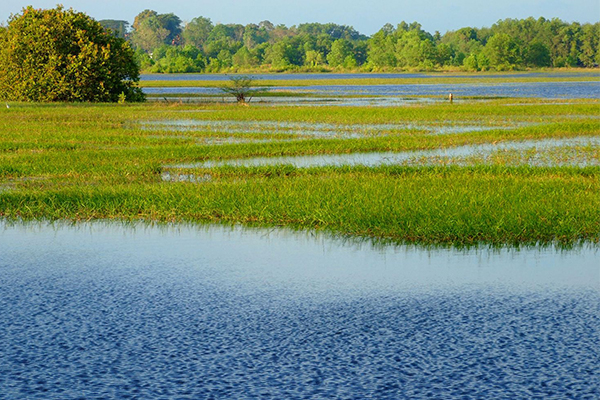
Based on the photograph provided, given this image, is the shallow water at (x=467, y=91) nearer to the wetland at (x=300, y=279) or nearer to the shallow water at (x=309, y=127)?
the shallow water at (x=309, y=127)

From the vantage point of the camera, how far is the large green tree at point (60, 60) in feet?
159

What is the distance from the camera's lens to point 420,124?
33.2 meters

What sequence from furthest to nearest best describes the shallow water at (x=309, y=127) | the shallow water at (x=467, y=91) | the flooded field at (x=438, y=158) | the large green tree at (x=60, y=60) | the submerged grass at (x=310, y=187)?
the shallow water at (x=467, y=91)
the large green tree at (x=60, y=60)
the shallow water at (x=309, y=127)
the flooded field at (x=438, y=158)
the submerged grass at (x=310, y=187)

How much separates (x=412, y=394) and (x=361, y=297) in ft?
7.69

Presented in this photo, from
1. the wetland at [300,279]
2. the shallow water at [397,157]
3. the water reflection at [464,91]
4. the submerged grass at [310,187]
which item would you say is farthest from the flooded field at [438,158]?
the water reflection at [464,91]

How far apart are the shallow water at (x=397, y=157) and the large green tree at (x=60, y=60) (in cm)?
3030

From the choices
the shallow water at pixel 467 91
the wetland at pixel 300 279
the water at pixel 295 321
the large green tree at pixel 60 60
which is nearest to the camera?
the water at pixel 295 321

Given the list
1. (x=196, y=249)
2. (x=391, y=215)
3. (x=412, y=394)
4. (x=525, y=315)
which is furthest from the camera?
(x=391, y=215)

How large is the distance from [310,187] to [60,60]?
38.0 m

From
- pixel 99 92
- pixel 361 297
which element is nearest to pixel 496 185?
pixel 361 297

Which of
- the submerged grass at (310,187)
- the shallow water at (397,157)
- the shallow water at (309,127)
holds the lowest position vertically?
the shallow water at (309,127)

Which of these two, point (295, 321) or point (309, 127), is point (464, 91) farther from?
point (295, 321)

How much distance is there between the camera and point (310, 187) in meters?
14.2

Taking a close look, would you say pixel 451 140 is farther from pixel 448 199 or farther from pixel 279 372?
pixel 279 372
